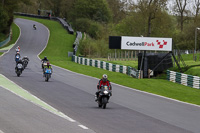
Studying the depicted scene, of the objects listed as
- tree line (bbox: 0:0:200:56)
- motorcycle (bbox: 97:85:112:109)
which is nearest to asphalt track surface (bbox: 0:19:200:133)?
motorcycle (bbox: 97:85:112:109)

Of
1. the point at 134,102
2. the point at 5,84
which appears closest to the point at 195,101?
the point at 134,102

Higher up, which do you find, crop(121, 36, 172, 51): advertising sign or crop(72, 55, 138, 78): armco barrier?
crop(121, 36, 172, 51): advertising sign

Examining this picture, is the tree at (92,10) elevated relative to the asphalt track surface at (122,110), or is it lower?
elevated

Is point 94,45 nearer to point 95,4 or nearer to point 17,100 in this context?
point 95,4

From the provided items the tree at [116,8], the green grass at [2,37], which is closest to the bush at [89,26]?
the green grass at [2,37]

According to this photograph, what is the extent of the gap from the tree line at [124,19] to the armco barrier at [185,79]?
30455 millimetres

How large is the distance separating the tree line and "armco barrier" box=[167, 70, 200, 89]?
30.5 metres

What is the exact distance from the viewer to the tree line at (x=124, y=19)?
7694cm

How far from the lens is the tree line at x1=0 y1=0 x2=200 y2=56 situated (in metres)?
76.9

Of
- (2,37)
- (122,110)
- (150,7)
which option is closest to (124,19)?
(150,7)

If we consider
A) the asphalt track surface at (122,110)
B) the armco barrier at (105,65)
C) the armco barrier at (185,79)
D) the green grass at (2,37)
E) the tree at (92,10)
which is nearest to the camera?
the asphalt track surface at (122,110)

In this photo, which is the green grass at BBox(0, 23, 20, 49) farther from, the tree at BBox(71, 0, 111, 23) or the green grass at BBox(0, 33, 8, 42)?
the tree at BBox(71, 0, 111, 23)

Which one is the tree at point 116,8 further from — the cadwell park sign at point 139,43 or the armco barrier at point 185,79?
the armco barrier at point 185,79

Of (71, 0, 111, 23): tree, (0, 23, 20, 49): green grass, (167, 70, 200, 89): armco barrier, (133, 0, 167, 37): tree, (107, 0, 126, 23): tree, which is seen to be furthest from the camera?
(107, 0, 126, 23): tree
